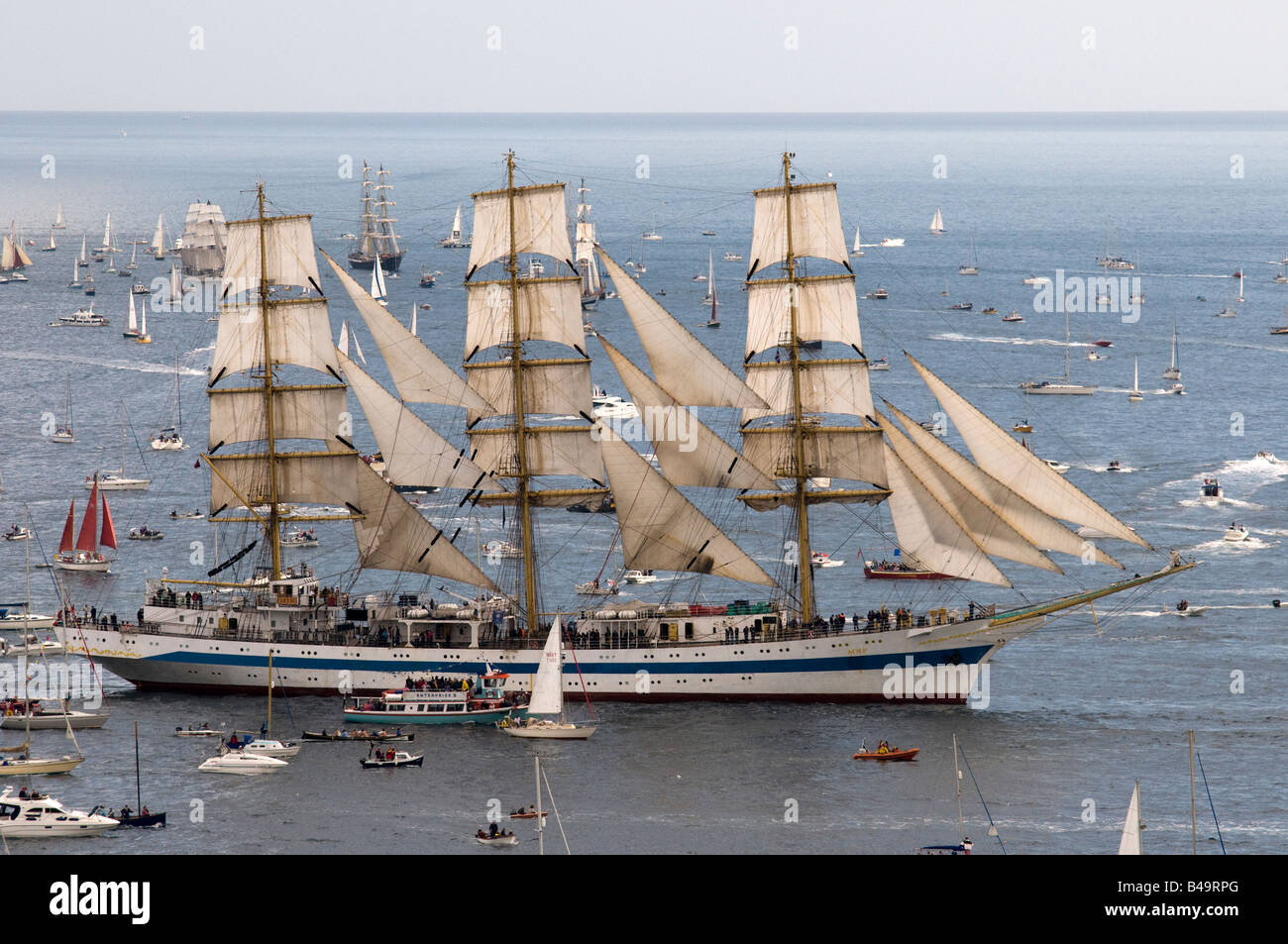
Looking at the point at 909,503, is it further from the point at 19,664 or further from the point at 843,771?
the point at 19,664

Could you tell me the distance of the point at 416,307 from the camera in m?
194

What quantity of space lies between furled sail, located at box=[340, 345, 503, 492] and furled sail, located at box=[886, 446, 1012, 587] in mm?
17651

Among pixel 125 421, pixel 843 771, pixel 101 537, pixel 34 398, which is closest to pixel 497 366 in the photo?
pixel 843 771

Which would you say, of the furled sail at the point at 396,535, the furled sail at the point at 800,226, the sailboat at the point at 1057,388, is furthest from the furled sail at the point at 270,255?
the sailboat at the point at 1057,388

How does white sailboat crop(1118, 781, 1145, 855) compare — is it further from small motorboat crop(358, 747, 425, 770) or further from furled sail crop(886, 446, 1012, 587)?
small motorboat crop(358, 747, 425, 770)

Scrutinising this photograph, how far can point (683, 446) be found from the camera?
259 feet

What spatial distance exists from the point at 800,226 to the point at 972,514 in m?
14.6

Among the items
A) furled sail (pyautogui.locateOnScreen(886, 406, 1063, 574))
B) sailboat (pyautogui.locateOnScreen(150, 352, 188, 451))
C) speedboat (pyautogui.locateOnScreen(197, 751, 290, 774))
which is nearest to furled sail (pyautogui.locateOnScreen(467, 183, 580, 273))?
furled sail (pyautogui.locateOnScreen(886, 406, 1063, 574))

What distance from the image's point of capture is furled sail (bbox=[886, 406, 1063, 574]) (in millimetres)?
75312

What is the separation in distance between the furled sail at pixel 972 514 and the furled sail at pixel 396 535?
61.5 ft

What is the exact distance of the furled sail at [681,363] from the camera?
78.5 m

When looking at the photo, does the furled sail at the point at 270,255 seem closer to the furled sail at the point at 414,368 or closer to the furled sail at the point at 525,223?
the furled sail at the point at 414,368

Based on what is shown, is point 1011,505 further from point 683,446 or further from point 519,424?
point 519,424

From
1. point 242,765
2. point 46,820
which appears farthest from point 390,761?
point 46,820
